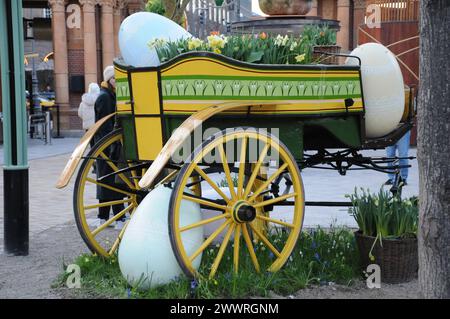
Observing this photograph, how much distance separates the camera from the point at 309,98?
4.66m

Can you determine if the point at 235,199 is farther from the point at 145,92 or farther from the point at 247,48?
the point at 247,48

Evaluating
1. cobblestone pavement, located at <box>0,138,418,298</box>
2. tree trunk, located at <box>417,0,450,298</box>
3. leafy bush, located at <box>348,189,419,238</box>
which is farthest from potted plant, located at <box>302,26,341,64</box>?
cobblestone pavement, located at <box>0,138,418,298</box>

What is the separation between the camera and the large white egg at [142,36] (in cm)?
486

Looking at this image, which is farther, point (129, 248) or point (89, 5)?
point (89, 5)

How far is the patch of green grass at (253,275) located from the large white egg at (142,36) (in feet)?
5.12

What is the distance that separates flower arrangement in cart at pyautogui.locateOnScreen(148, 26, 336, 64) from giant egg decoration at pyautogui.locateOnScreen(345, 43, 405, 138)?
0.45 metres

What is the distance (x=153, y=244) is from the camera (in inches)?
168

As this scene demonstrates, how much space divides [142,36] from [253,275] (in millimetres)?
2013

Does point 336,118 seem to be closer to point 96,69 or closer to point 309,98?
point 309,98

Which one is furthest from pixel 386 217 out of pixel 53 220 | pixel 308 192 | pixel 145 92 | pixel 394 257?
pixel 308 192

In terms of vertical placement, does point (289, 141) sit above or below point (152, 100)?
below
